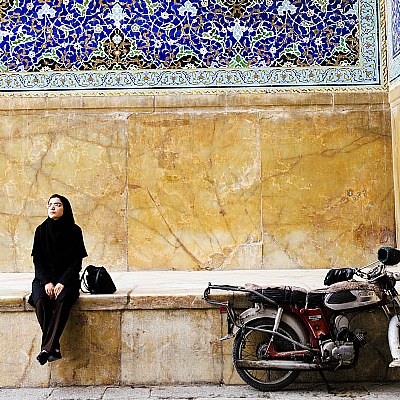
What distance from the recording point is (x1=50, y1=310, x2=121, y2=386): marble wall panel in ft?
14.5

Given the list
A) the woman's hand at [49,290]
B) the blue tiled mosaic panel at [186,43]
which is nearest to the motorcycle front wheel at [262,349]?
the woman's hand at [49,290]

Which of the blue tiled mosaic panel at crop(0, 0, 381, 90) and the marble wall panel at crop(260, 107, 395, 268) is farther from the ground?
Answer: the blue tiled mosaic panel at crop(0, 0, 381, 90)

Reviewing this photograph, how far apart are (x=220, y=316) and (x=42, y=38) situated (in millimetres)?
3487

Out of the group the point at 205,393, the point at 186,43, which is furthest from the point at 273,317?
the point at 186,43

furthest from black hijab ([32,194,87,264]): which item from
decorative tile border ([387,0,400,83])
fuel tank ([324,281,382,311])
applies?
decorative tile border ([387,0,400,83])

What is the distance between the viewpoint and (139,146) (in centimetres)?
653

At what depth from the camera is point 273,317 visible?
166 inches

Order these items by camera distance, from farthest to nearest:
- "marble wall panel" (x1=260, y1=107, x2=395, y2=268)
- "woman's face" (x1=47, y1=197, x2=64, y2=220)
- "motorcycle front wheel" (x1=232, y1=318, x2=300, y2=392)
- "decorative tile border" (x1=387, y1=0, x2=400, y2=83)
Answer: "marble wall panel" (x1=260, y1=107, x2=395, y2=268), "decorative tile border" (x1=387, y1=0, x2=400, y2=83), "woman's face" (x1=47, y1=197, x2=64, y2=220), "motorcycle front wheel" (x1=232, y1=318, x2=300, y2=392)

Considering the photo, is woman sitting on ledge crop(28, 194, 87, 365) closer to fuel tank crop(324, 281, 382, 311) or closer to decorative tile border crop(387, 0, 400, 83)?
fuel tank crop(324, 281, 382, 311)

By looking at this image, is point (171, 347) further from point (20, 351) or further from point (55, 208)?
point (55, 208)

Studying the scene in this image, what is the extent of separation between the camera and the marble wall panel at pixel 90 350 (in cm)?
443

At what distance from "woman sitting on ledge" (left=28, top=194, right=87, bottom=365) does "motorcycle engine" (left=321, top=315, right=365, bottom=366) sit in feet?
5.19

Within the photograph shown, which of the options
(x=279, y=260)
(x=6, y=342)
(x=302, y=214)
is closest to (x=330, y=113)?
(x=302, y=214)

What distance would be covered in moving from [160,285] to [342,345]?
150 cm
